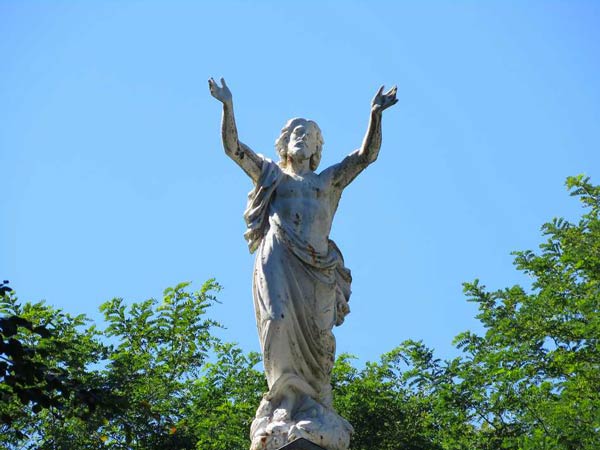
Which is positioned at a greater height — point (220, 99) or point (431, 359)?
point (431, 359)

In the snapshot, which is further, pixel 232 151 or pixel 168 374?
pixel 168 374

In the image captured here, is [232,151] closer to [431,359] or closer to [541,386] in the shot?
[541,386]

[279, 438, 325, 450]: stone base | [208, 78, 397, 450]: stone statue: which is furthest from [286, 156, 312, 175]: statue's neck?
[279, 438, 325, 450]: stone base

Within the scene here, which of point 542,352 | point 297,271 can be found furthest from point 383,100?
point 542,352

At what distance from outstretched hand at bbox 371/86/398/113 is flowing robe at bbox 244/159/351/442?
1305 millimetres

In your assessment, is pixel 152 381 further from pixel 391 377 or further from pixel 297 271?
pixel 297 271

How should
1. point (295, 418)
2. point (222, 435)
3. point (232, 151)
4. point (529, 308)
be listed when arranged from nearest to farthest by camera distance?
point (295, 418)
point (232, 151)
point (222, 435)
point (529, 308)

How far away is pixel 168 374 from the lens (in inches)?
1078

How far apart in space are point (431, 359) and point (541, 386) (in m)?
2.99

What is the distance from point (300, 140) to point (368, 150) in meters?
0.71

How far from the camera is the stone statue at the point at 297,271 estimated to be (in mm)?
14422

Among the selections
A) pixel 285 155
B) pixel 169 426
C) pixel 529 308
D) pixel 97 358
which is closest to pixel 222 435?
pixel 169 426

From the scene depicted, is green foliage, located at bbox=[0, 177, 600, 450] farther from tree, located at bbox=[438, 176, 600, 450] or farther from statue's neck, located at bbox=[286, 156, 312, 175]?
statue's neck, located at bbox=[286, 156, 312, 175]

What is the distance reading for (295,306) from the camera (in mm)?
14742
